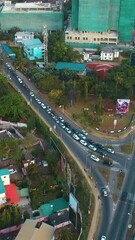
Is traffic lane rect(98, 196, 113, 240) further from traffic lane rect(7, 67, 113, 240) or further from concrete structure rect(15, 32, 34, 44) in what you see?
concrete structure rect(15, 32, 34, 44)

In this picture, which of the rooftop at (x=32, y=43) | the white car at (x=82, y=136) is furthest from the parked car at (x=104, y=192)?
the rooftop at (x=32, y=43)

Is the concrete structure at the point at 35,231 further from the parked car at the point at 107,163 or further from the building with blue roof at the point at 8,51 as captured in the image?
the building with blue roof at the point at 8,51

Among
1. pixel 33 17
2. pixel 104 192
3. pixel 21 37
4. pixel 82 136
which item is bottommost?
pixel 104 192

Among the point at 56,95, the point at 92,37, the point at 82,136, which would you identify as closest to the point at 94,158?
the point at 82,136

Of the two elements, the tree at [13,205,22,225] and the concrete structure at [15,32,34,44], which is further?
the concrete structure at [15,32,34,44]

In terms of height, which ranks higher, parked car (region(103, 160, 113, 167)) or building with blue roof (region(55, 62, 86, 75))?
building with blue roof (region(55, 62, 86, 75))

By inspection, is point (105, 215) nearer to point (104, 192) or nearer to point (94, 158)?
point (104, 192)

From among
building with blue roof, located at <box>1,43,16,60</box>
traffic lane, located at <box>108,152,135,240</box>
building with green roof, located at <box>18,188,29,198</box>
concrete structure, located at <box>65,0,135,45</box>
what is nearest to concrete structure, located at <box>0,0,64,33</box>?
concrete structure, located at <box>65,0,135,45</box>
